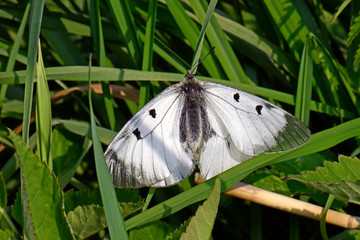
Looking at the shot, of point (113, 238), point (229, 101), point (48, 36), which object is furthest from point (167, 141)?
point (48, 36)

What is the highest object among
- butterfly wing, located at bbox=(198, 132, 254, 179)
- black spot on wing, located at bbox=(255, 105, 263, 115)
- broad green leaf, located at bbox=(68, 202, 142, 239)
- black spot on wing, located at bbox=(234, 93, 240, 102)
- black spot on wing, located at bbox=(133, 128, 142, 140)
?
black spot on wing, located at bbox=(234, 93, 240, 102)

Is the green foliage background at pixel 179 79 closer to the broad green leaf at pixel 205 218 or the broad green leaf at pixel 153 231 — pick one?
the broad green leaf at pixel 153 231

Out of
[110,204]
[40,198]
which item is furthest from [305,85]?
[40,198]

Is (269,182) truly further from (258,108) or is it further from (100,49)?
(100,49)

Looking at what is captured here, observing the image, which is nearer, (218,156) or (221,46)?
(218,156)

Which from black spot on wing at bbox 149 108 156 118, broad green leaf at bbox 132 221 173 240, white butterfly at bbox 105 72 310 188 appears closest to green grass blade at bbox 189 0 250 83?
white butterfly at bbox 105 72 310 188

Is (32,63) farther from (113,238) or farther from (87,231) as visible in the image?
(113,238)

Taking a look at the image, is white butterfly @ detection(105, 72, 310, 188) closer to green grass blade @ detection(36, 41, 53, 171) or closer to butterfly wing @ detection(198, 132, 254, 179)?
butterfly wing @ detection(198, 132, 254, 179)
